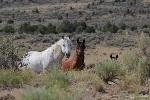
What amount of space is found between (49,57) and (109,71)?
11.7 feet

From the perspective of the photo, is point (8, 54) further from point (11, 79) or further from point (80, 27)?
point (80, 27)

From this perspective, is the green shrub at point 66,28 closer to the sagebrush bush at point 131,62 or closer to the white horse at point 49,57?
the white horse at point 49,57

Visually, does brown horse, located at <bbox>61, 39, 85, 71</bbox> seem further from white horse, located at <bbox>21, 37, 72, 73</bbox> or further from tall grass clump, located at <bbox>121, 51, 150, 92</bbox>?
tall grass clump, located at <bbox>121, 51, 150, 92</bbox>

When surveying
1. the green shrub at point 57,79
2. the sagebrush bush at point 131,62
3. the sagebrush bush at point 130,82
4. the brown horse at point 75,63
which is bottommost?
the brown horse at point 75,63

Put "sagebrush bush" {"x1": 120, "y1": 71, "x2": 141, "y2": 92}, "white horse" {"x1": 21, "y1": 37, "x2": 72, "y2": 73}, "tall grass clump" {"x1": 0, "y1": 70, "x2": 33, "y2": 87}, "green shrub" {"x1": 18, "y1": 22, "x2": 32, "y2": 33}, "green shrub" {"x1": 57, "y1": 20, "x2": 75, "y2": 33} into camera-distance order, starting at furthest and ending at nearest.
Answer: "green shrub" {"x1": 18, "y1": 22, "x2": 32, "y2": 33}
"green shrub" {"x1": 57, "y1": 20, "x2": 75, "y2": 33}
"white horse" {"x1": 21, "y1": 37, "x2": 72, "y2": 73}
"tall grass clump" {"x1": 0, "y1": 70, "x2": 33, "y2": 87}
"sagebrush bush" {"x1": 120, "y1": 71, "x2": 141, "y2": 92}

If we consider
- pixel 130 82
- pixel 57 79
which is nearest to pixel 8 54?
pixel 57 79

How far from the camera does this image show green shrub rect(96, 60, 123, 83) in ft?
44.1

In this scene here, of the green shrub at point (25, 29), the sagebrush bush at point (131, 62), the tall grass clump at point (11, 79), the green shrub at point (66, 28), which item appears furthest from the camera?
the green shrub at point (25, 29)

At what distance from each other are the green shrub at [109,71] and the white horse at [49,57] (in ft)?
8.82

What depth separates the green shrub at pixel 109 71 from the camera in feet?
44.1

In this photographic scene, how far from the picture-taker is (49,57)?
16.5 m

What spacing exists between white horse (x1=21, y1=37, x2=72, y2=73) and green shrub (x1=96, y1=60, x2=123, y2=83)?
2.69 meters

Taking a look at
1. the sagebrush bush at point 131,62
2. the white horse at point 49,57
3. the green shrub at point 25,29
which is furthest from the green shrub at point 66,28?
the sagebrush bush at point 131,62

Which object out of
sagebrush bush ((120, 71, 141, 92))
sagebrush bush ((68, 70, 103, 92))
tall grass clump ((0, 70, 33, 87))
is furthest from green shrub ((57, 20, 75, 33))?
sagebrush bush ((120, 71, 141, 92))
